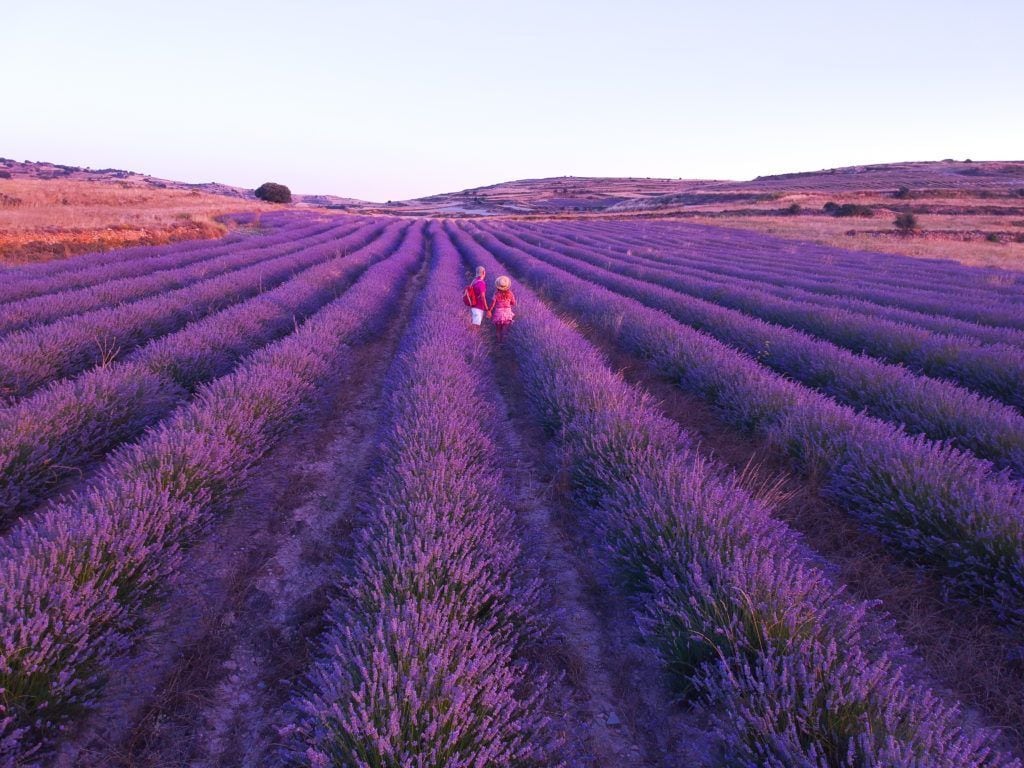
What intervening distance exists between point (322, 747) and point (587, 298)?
7.67 metres

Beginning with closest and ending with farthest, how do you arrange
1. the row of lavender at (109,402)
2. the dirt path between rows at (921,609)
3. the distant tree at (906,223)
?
the dirt path between rows at (921,609) < the row of lavender at (109,402) < the distant tree at (906,223)

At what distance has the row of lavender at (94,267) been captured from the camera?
7434mm

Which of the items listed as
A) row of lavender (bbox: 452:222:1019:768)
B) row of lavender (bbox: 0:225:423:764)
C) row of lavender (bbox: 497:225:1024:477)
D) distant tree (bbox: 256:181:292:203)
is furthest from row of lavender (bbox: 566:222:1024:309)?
distant tree (bbox: 256:181:292:203)

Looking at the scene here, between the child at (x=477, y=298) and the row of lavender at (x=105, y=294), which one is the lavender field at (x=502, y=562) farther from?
the child at (x=477, y=298)

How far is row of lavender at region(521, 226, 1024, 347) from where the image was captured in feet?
21.7

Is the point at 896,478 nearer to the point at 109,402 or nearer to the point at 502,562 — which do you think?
the point at 502,562

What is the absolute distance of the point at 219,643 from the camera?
2.22 meters

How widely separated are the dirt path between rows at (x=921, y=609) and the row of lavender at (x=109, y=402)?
4150 mm

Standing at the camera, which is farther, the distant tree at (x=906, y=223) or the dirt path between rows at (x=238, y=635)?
the distant tree at (x=906, y=223)

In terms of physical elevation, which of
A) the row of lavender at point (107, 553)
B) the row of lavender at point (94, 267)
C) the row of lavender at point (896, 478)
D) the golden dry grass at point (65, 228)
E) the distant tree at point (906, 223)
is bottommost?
the distant tree at point (906, 223)

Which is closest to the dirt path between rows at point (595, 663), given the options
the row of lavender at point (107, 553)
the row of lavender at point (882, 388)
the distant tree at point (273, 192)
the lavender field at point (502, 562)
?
the lavender field at point (502, 562)

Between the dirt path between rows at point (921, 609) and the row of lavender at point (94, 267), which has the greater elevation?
the row of lavender at point (94, 267)

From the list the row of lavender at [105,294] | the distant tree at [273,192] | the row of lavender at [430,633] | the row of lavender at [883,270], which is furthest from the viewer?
the distant tree at [273,192]

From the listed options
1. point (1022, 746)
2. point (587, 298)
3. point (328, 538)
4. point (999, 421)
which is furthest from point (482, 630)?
point (587, 298)
